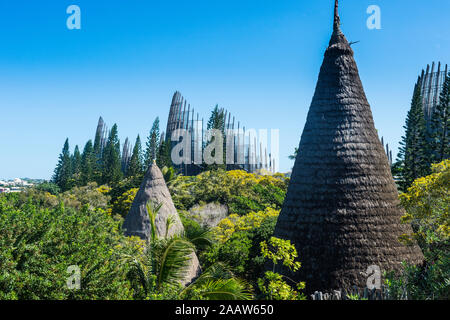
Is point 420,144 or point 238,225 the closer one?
point 238,225

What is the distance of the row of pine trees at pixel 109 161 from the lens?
4238 centimetres

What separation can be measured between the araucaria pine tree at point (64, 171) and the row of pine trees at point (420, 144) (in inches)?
1543

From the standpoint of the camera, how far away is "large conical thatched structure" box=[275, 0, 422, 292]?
8.95 metres

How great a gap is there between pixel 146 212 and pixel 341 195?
6.75 metres

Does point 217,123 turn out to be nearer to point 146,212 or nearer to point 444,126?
point 444,126

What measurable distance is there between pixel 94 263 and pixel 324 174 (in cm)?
607

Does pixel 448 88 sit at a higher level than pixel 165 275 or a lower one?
higher

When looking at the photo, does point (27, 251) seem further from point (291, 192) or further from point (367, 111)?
point (367, 111)

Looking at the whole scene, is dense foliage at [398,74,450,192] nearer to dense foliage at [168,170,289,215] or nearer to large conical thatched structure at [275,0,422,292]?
dense foliage at [168,170,289,215]

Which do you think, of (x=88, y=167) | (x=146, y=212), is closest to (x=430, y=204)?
(x=146, y=212)

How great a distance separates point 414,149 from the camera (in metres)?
28.6

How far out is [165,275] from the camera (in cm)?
842

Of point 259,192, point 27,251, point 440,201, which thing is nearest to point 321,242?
point 440,201

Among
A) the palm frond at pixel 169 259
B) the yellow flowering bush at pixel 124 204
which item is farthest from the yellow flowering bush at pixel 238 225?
the yellow flowering bush at pixel 124 204
